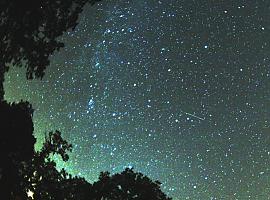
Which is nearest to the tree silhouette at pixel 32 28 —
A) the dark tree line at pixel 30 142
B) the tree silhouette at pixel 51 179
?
the dark tree line at pixel 30 142

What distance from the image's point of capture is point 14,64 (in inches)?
228

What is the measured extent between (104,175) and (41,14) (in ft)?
9.71

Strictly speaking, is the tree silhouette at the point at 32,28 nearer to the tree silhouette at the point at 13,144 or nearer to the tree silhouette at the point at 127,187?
the tree silhouette at the point at 13,144

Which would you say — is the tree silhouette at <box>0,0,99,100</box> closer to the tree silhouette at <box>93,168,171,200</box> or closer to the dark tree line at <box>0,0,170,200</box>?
the dark tree line at <box>0,0,170,200</box>

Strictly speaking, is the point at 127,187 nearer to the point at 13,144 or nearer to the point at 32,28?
the point at 13,144

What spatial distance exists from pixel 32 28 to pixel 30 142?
9.81 ft

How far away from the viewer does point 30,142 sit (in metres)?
8.01

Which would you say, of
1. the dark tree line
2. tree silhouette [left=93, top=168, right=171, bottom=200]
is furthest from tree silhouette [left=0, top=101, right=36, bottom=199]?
tree silhouette [left=93, top=168, right=171, bottom=200]

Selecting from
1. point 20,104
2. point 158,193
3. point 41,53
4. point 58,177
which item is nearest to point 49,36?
point 41,53

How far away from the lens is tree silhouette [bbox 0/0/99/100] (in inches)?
215

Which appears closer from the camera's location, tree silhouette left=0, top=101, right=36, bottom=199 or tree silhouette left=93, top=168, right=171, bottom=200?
tree silhouette left=0, top=101, right=36, bottom=199

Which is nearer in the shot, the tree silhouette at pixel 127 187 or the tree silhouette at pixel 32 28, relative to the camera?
the tree silhouette at pixel 32 28

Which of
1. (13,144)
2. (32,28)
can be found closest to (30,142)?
(13,144)

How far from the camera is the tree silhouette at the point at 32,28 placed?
17.9 ft
